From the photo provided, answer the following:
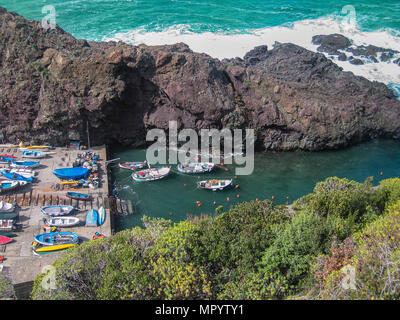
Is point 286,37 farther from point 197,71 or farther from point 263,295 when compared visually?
point 263,295

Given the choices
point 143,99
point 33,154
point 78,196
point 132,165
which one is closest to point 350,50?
point 143,99

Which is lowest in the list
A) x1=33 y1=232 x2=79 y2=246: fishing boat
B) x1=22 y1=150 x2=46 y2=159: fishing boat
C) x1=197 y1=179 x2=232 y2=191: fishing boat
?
x1=33 y1=232 x2=79 y2=246: fishing boat

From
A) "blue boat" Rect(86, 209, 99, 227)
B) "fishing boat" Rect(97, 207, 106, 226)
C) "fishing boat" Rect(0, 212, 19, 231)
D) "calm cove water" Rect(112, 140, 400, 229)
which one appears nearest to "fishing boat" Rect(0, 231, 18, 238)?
"fishing boat" Rect(0, 212, 19, 231)

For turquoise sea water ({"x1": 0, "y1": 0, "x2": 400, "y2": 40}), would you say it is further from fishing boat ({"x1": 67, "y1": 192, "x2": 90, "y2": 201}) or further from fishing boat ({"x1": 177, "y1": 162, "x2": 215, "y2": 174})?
fishing boat ({"x1": 67, "y1": 192, "x2": 90, "y2": 201})

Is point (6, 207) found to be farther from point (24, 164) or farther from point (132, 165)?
point (132, 165)

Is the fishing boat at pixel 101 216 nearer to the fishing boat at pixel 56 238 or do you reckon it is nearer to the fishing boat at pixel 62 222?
the fishing boat at pixel 62 222
